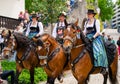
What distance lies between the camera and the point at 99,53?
40.4 ft

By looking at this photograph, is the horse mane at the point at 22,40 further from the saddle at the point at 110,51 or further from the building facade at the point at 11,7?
the building facade at the point at 11,7

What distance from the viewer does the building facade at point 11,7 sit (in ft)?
107

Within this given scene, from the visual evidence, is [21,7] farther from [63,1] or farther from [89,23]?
[89,23]

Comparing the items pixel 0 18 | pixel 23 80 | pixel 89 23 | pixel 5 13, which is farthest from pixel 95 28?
pixel 5 13

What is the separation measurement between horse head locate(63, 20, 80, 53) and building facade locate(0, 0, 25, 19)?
21.5 meters

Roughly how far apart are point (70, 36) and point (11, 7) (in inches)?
920

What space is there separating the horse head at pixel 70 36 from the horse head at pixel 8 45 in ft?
8.17

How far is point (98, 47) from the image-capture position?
40.5 ft

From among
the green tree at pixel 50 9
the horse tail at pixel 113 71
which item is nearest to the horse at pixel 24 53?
the horse tail at pixel 113 71

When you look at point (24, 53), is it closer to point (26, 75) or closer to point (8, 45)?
point (8, 45)

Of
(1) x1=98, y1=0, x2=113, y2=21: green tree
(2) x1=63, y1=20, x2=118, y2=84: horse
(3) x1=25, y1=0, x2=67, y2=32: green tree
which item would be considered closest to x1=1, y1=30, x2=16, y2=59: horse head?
(2) x1=63, y1=20, x2=118, y2=84: horse

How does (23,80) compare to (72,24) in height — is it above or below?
below

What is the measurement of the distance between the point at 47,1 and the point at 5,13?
158 inches

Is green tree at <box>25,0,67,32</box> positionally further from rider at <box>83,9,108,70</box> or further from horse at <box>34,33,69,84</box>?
rider at <box>83,9,108,70</box>
